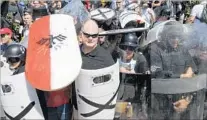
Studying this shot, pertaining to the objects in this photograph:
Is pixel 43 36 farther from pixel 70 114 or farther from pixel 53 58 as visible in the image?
pixel 70 114

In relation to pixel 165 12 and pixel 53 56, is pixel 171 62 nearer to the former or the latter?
pixel 53 56

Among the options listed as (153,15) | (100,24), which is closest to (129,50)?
(100,24)

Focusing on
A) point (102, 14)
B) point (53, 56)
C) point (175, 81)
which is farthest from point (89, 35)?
point (102, 14)

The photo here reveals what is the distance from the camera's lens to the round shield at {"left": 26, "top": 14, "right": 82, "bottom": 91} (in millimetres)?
4219

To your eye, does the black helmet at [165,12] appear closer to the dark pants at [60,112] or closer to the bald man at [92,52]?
the bald man at [92,52]

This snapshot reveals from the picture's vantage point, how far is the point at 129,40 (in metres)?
5.95

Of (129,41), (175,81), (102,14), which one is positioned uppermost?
(102,14)

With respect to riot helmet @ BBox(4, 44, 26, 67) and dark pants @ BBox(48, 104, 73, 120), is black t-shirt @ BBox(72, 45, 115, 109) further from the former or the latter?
riot helmet @ BBox(4, 44, 26, 67)

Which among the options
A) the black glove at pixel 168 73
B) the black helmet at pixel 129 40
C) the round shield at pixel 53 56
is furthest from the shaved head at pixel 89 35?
the black helmet at pixel 129 40

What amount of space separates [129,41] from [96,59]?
1285 millimetres

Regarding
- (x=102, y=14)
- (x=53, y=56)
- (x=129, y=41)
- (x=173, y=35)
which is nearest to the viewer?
(x=53, y=56)

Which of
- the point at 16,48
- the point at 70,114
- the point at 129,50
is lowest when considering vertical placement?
the point at 70,114

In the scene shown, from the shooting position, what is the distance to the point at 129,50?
5.79 meters

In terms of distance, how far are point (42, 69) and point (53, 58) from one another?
0.16 meters
